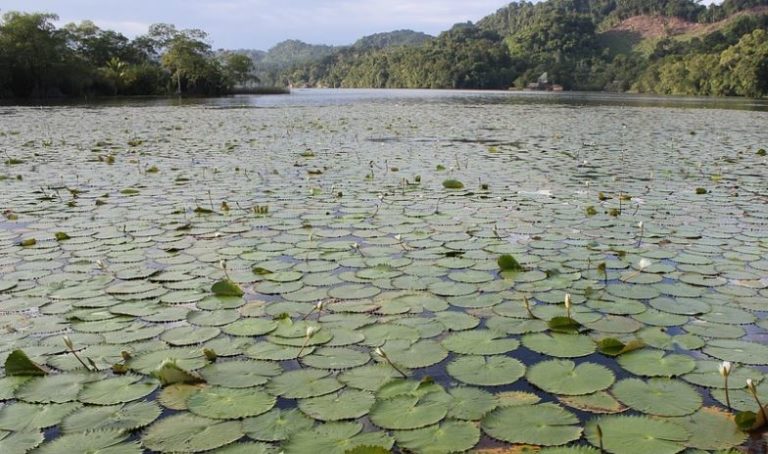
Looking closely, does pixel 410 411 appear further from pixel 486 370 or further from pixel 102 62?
pixel 102 62

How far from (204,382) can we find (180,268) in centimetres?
153

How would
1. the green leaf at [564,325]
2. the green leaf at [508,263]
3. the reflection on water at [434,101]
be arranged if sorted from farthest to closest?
the reflection on water at [434,101] < the green leaf at [508,263] < the green leaf at [564,325]

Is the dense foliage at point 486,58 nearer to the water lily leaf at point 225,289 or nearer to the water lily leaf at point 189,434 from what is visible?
the water lily leaf at point 225,289

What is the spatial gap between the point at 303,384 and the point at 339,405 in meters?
0.21

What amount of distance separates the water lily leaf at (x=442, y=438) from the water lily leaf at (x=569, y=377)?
0.44 metres

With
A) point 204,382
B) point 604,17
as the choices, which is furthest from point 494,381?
point 604,17

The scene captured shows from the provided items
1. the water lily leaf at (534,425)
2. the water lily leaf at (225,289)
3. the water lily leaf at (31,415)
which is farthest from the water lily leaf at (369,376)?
the water lily leaf at (225,289)

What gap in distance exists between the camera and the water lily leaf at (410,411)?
1884mm

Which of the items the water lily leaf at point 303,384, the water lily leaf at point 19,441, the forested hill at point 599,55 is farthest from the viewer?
the forested hill at point 599,55

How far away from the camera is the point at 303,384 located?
7.04 feet

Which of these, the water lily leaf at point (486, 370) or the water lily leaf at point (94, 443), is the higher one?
the water lily leaf at point (486, 370)

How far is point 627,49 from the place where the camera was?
113875 millimetres

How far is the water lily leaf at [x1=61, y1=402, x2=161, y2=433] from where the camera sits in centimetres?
188

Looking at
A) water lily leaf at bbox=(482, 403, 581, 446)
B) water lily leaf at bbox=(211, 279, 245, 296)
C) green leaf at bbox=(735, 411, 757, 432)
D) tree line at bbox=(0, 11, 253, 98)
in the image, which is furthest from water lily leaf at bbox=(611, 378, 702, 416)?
tree line at bbox=(0, 11, 253, 98)
